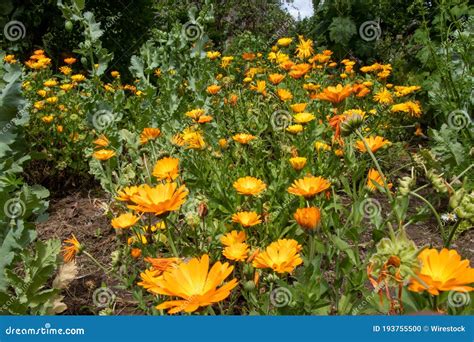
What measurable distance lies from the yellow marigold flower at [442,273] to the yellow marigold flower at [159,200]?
603 mm

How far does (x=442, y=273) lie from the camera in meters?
1.04

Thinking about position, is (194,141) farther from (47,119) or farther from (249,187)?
(47,119)

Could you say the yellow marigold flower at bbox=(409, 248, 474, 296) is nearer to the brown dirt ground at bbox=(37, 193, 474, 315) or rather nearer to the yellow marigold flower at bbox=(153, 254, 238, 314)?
the yellow marigold flower at bbox=(153, 254, 238, 314)

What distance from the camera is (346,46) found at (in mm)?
4906

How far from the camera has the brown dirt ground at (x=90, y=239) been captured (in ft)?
7.42

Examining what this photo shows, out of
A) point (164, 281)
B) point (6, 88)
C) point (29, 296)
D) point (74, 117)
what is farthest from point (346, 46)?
point (164, 281)

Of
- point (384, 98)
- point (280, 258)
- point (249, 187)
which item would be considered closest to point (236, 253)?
point (280, 258)

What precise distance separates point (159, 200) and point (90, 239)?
5.35ft

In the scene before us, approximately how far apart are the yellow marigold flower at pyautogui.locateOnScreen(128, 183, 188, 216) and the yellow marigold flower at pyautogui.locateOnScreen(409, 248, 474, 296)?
603 mm

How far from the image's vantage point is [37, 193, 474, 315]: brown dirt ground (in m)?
2.26

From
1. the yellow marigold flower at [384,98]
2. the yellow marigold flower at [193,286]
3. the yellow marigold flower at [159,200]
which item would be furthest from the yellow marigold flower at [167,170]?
the yellow marigold flower at [384,98]

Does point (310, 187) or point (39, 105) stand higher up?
point (39, 105)

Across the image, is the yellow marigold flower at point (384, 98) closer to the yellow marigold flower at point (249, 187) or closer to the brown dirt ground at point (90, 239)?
the brown dirt ground at point (90, 239)

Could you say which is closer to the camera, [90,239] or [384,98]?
[90,239]
